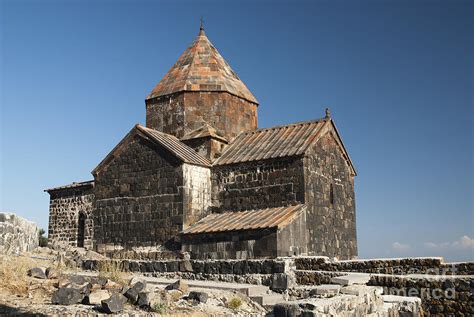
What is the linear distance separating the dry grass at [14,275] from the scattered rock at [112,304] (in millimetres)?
1427

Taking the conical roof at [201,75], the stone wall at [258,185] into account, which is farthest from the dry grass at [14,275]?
the conical roof at [201,75]

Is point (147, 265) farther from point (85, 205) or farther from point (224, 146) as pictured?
point (85, 205)

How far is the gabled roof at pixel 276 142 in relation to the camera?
48.1 feet

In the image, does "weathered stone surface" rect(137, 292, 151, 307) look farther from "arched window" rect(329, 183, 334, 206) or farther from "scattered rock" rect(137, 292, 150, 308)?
"arched window" rect(329, 183, 334, 206)

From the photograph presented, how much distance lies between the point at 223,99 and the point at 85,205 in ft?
20.0

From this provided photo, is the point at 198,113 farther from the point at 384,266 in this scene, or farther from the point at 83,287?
the point at 83,287

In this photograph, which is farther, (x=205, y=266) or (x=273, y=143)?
(x=273, y=143)

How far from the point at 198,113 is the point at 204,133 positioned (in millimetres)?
1145

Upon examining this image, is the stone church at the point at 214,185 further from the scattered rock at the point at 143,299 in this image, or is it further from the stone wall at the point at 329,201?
the scattered rock at the point at 143,299

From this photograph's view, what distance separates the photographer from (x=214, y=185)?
1558 centimetres

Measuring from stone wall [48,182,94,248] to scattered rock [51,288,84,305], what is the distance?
35.1 feet

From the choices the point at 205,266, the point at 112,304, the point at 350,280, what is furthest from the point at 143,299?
the point at 205,266

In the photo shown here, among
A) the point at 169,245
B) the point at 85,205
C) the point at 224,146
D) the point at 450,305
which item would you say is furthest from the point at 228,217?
the point at 450,305

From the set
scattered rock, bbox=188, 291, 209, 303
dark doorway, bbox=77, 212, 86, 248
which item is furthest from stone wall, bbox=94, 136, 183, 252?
scattered rock, bbox=188, 291, 209, 303
